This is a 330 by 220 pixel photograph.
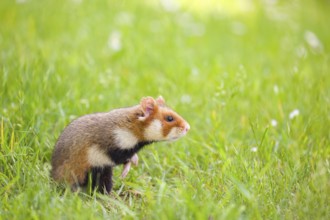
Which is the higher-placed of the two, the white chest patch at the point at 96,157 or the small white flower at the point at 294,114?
the white chest patch at the point at 96,157

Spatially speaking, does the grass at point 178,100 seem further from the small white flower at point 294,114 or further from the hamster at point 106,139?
the hamster at point 106,139

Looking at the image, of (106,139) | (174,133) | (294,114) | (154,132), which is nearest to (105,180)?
(106,139)

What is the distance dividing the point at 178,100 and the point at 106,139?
6.42 feet

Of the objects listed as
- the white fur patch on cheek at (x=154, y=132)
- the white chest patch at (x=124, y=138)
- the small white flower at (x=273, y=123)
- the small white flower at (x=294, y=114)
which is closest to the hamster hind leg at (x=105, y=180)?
the white chest patch at (x=124, y=138)

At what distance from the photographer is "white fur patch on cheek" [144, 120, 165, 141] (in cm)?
390

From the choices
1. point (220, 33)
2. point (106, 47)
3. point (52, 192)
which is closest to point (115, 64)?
point (106, 47)

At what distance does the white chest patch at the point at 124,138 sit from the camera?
12.5 feet

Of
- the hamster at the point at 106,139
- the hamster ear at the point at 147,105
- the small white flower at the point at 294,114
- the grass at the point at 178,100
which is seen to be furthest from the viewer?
the small white flower at the point at 294,114

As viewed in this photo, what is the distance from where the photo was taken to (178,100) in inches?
221

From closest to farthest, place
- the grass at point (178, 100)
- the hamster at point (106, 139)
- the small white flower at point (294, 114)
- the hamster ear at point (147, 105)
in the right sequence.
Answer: the grass at point (178, 100)
the hamster at point (106, 139)
the hamster ear at point (147, 105)
the small white flower at point (294, 114)

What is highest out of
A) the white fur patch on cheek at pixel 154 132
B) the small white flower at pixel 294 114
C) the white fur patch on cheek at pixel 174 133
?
the white fur patch on cheek at pixel 154 132

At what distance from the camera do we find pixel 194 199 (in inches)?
129

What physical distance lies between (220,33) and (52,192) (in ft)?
18.9

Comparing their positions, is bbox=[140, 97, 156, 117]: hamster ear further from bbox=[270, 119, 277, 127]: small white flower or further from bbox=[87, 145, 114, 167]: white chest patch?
bbox=[270, 119, 277, 127]: small white flower
